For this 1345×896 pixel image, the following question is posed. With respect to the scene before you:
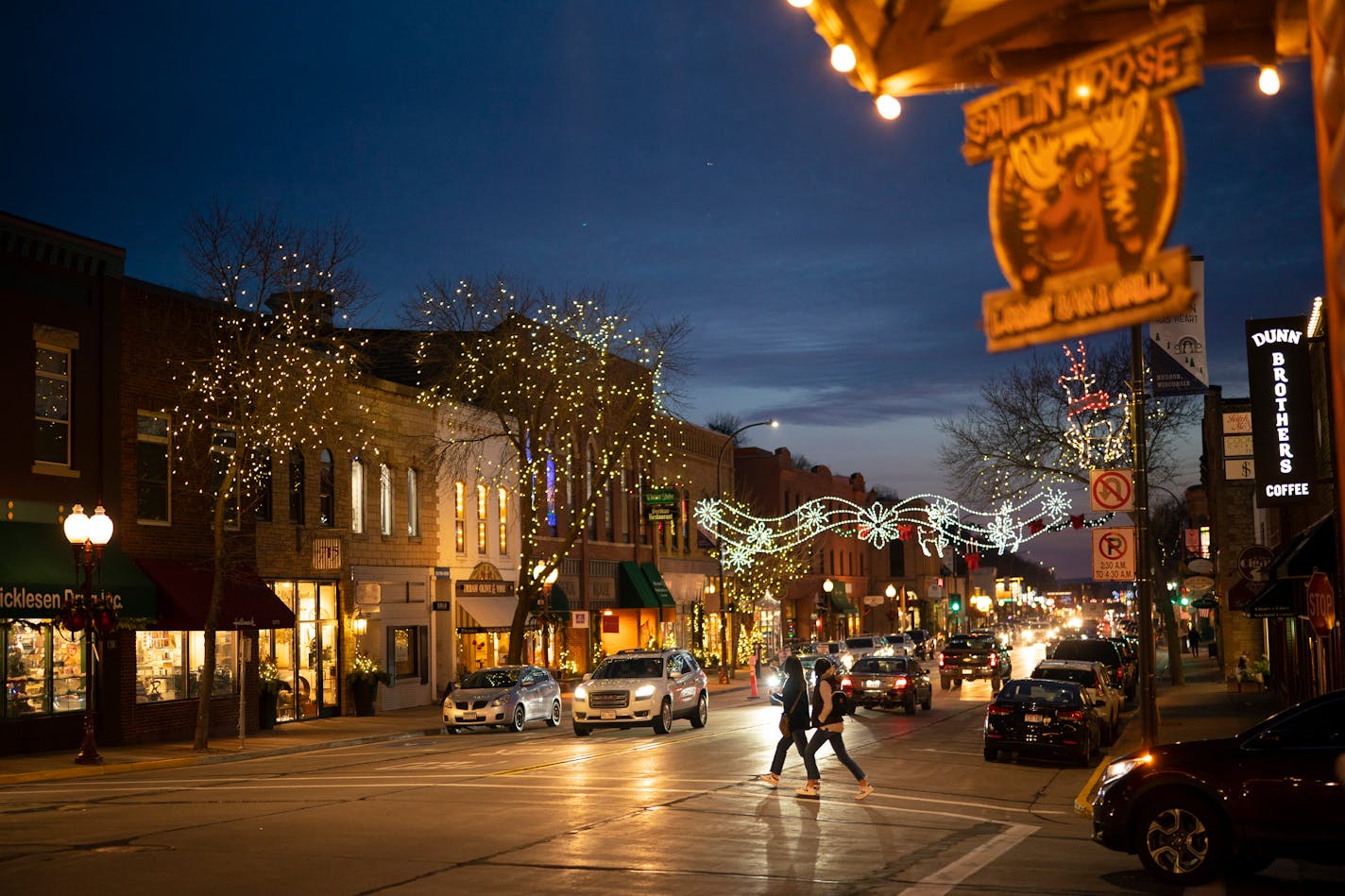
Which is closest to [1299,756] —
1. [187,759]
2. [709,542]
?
[187,759]

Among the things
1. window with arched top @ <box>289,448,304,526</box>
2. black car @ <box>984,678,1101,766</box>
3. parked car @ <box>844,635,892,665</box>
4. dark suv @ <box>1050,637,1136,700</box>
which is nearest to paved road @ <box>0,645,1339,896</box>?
black car @ <box>984,678,1101,766</box>

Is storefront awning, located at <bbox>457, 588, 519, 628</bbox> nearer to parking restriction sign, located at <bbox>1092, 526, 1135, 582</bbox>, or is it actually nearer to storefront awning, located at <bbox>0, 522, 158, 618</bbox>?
storefront awning, located at <bbox>0, 522, 158, 618</bbox>

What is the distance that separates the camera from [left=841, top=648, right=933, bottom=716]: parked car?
3616cm

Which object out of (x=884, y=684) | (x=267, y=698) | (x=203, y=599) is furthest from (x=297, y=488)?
(x=884, y=684)

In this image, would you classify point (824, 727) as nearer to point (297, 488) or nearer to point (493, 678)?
point (493, 678)

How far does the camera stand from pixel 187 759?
26422mm

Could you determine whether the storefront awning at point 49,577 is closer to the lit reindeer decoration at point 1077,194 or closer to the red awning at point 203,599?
the red awning at point 203,599

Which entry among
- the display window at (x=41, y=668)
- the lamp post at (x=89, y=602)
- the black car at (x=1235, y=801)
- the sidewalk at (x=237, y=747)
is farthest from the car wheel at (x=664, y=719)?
the black car at (x=1235, y=801)

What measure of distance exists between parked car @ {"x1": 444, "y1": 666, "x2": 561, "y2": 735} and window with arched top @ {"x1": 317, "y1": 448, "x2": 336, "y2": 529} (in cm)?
654

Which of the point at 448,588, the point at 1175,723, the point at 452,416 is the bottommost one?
the point at 1175,723

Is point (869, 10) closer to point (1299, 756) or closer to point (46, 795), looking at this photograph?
point (1299, 756)

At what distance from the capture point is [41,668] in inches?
1100

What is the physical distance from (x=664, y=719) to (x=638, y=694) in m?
0.90

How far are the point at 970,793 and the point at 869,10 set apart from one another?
14.3 m
